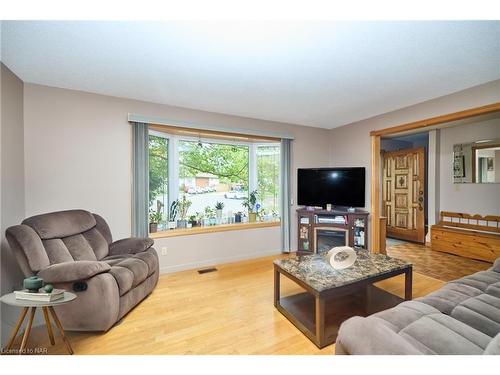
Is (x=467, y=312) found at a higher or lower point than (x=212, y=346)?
higher

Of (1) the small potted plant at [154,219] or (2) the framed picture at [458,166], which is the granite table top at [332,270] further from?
(2) the framed picture at [458,166]

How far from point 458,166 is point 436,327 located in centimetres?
414

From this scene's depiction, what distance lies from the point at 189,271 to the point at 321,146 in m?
3.25

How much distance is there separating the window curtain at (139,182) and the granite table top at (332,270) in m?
1.82

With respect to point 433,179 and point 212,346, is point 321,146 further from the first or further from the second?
point 212,346

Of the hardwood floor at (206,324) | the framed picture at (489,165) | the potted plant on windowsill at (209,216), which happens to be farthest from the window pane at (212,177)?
the framed picture at (489,165)

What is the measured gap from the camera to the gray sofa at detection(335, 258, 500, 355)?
3.23ft

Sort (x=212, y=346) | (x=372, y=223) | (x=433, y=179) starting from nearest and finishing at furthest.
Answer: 1. (x=212, y=346)
2. (x=372, y=223)
3. (x=433, y=179)

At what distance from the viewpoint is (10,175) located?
6.82 ft

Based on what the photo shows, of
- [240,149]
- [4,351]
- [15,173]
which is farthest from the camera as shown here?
[240,149]

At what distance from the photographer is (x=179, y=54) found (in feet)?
6.01

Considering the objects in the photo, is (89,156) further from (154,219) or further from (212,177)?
(212,177)

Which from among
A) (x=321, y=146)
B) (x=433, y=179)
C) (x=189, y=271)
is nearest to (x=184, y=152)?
(x=189, y=271)

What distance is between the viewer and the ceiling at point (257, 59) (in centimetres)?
152
